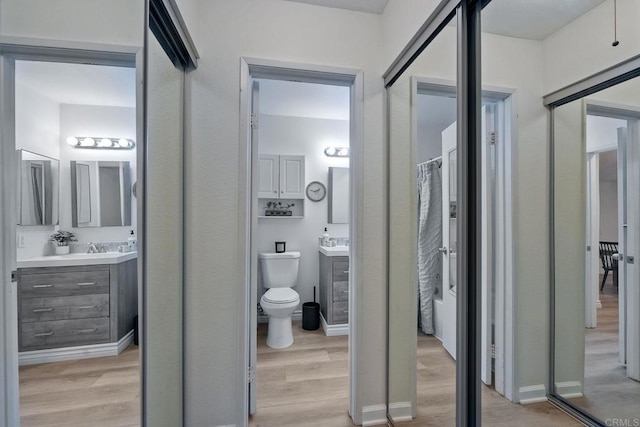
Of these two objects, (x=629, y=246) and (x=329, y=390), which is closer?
(x=629, y=246)

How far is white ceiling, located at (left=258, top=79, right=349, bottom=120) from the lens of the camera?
2.72 meters

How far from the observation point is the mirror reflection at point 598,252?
2.01 feet

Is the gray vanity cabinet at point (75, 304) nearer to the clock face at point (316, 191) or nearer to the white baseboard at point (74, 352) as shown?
the white baseboard at point (74, 352)

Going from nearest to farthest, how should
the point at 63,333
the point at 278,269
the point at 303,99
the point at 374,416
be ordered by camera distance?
the point at 63,333 → the point at 374,416 → the point at 303,99 → the point at 278,269

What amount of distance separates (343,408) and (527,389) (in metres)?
1.35

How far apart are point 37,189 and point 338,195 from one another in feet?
10.3

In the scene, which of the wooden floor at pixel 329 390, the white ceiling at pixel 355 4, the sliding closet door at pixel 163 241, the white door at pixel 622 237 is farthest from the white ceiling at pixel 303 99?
the wooden floor at pixel 329 390

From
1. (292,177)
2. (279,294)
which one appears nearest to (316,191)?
(292,177)

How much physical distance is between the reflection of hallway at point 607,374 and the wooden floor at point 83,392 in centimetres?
115

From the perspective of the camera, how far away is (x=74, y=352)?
604 mm

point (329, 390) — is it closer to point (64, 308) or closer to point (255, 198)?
point (255, 198)

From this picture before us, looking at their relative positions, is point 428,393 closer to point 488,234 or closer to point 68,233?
point 488,234

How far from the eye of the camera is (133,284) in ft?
3.02

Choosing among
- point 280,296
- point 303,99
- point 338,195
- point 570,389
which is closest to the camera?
point 570,389
